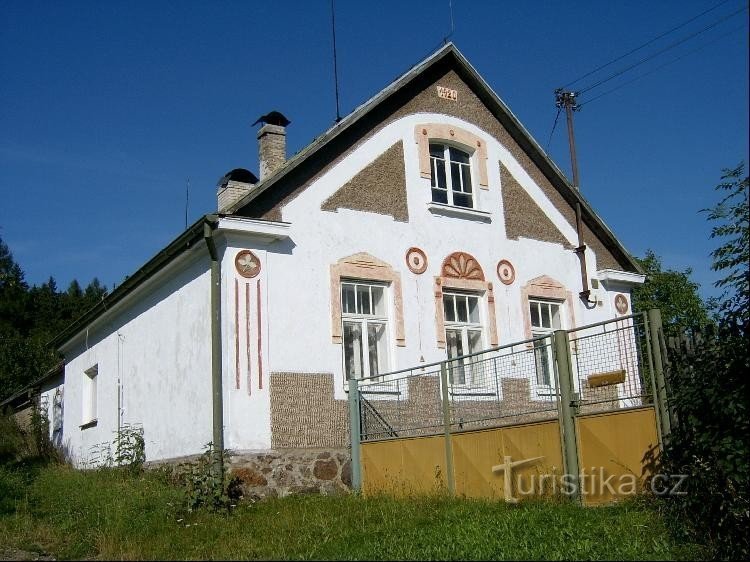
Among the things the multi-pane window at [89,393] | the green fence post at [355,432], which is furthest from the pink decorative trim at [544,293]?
the multi-pane window at [89,393]

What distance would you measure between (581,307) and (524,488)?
7.39m

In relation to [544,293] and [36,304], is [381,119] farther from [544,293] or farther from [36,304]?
[36,304]

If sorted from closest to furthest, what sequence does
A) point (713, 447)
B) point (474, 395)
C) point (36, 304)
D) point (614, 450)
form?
point (713, 447) → point (614, 450) → point (474, 395) → point (36, 304)

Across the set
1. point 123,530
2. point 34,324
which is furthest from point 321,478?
point 34,324

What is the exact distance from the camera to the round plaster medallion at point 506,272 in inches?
620

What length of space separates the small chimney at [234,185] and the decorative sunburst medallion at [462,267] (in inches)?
147

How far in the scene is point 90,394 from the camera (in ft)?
64.6

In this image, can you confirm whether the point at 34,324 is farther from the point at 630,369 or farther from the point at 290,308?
the point at 630,369


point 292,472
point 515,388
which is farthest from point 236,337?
point 515,388

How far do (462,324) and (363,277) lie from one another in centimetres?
224

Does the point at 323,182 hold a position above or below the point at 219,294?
above

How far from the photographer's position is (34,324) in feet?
170

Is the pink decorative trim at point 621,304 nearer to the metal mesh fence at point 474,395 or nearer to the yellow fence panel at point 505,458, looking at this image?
the metal mesh fence at point 474,395

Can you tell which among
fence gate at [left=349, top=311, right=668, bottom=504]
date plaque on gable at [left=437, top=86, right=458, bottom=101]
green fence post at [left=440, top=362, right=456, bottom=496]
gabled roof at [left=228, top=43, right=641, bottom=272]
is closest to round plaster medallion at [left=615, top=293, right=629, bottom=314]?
gabled roof at [left=228, top=43, right=641, bottom=272]
